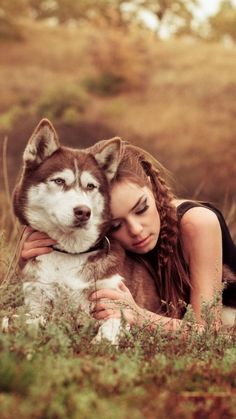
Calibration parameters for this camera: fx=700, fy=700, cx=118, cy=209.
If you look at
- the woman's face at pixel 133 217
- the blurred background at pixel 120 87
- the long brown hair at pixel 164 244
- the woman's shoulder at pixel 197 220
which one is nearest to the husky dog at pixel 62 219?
the woman's face at pixel 133 217

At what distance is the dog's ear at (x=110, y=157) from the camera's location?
14.1 feet

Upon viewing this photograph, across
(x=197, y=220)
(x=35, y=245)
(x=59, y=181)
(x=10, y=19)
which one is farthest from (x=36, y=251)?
(x=10, y=19)

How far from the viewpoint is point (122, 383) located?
2611 millimetres

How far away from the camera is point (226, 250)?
5070 mm

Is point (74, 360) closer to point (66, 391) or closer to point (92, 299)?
point (66, 391)

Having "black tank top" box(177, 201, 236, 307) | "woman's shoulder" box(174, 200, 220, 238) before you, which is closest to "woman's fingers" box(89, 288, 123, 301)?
"woman's shoulder" box(174, 200, 220, 238)

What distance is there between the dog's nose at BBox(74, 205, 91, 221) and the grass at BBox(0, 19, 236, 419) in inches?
17.5

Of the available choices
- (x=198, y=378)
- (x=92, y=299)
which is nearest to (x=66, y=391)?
(x=198, y=378)

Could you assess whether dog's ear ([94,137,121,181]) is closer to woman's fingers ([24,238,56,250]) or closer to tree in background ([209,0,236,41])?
woman's fingers ([24,238,56,250])

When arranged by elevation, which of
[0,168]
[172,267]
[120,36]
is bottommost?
[0,168]

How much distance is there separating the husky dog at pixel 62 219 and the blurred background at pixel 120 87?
41.0 ft

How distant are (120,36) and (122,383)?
2276 centimetres

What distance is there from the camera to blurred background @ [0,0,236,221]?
19.8 metres

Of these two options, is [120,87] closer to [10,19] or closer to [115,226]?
[10,19]
